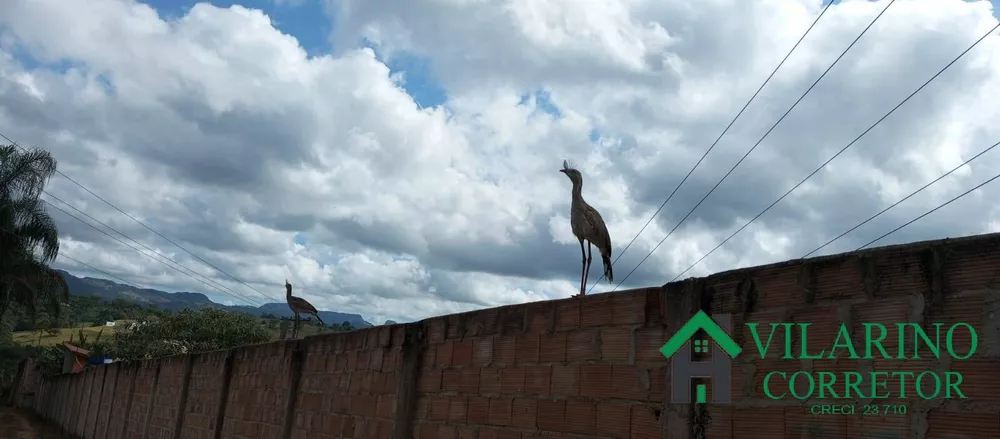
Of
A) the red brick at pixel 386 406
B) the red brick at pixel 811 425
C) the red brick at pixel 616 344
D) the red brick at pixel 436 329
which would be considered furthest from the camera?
the red brick at pixel 386 406

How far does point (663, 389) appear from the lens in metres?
2.95

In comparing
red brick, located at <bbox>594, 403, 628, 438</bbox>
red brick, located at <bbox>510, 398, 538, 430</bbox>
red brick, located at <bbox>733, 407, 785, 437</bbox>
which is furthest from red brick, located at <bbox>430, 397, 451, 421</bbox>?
red brick, located at <bbox>733, 407, 785, 437</bbox>

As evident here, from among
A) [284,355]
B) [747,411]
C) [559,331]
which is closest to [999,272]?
[747,411]

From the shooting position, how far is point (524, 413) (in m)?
3.74

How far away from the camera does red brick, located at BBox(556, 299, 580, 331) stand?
3590 mm

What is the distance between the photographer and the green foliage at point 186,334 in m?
26.5

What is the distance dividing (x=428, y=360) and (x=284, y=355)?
9.71 ft

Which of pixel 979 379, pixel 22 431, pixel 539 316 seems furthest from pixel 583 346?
pixel 22 431

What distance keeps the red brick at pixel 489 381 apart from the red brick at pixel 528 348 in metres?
0.22

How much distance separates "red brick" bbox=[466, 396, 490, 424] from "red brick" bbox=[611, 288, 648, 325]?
1098mm

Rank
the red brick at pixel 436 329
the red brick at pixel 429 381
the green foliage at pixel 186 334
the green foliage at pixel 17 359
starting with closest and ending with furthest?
the red brick at pixel 429 381, the red brick at pixel 436 329, the green foliage at pixel 186 334, the green foliage at pixel 17 359

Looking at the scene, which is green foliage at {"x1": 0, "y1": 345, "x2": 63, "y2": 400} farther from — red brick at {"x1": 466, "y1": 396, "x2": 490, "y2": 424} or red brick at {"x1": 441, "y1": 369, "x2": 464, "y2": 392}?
red brick at {"x1": 466, "y1": 396, "x2": 490, "y2": 424}

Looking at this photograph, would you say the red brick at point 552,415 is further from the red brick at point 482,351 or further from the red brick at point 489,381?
the red brick at point 482,351

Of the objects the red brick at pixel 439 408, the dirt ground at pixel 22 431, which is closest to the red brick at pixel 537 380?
the red brick at pixel 439 408
